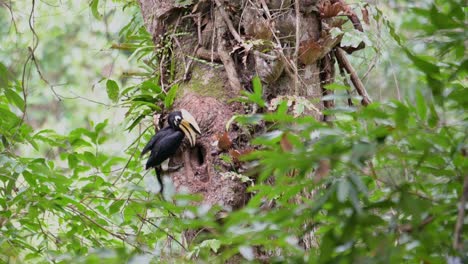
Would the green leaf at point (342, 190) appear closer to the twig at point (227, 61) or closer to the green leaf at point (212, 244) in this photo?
the green leaf at point (212, 244)

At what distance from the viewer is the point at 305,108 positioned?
8.58ft

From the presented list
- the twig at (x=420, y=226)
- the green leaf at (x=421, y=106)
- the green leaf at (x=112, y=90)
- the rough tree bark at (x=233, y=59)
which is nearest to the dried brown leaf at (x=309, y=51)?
the rough tree bark at (x=233, y=59)

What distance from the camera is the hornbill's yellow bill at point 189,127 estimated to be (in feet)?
8.38

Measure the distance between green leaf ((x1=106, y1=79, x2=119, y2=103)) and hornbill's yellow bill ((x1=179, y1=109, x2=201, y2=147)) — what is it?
46cm

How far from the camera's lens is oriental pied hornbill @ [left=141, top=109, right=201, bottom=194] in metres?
2.56

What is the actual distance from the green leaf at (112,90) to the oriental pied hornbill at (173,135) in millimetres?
403

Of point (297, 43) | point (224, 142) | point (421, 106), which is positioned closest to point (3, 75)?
point (224, 142)

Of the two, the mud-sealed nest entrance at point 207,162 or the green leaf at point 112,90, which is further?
the green leaf at point 112,90

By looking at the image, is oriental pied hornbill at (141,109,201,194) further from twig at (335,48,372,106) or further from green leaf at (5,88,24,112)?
twig at (335,48,372,106)

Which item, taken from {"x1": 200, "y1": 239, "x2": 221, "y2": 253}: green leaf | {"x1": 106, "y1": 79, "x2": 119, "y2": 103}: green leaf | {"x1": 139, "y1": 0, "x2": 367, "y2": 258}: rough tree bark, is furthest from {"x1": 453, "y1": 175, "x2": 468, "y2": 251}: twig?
Result: {"x1": 106, "y1": 79, "x2": 119, "y2": 103}: green leaf

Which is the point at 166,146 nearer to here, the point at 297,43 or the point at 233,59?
the point at 233,59

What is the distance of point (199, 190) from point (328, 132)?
1255mm

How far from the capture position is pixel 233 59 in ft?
8.87

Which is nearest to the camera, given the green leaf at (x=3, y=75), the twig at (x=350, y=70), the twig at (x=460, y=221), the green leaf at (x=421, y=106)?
the twig at (x=460, y=221)
